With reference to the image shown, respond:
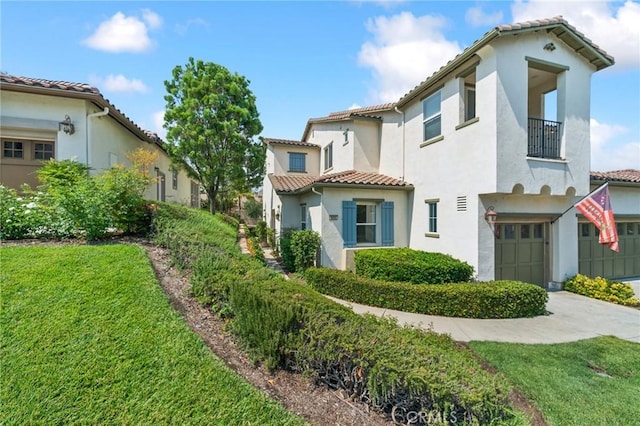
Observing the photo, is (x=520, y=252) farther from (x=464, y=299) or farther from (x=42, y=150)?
(x=42, y=150)

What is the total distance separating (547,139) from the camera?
9438mm

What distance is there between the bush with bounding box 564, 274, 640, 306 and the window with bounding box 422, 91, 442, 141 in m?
7.06

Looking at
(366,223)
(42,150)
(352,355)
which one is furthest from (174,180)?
(352,355)

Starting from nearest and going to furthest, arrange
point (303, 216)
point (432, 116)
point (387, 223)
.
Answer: point (432, 116), point (387, 223), point (303, 216)

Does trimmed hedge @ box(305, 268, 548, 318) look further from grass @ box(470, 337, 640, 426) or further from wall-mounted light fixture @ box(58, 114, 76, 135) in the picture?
wall-mounted light fixture @ box(58, 114, 76, 135)

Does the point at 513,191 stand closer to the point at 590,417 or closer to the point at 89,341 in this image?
the point at 590,417

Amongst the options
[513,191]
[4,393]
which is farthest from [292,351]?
[513,191]

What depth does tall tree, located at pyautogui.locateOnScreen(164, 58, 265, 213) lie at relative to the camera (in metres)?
15.2

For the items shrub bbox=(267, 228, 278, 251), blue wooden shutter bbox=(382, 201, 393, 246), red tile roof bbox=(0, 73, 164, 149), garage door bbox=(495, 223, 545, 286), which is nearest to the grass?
garage door bbox=(495, 223, 545, 286)

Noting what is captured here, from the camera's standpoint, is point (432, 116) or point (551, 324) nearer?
point (551, 324)

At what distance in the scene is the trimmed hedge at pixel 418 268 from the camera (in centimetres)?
854

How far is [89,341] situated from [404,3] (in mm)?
11124

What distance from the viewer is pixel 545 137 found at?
9.43 metres

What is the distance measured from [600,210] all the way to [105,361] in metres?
12.7
